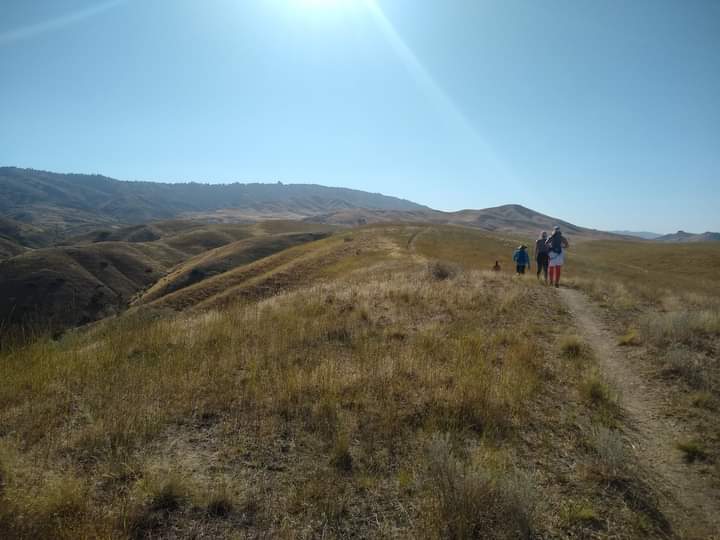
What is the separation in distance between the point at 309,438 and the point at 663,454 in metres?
5.13

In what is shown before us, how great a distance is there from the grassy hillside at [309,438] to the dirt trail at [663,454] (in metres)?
0.25

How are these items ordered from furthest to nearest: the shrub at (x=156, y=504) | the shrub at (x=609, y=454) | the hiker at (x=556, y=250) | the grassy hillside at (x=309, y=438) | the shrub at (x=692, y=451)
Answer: the hiker at (x=556, y=250) → the shrub at (x=692, y=451) → the shrub at (x=609, y=454) → the grassy hillside at (x=309, y=438) → the shrub at (x=156, y=504)

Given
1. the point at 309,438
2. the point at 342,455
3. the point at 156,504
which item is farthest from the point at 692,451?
the point at 156,504

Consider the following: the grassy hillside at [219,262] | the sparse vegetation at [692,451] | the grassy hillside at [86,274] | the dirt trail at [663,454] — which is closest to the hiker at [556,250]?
the dirt trail at [663,454]

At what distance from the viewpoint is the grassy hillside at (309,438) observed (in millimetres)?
3561

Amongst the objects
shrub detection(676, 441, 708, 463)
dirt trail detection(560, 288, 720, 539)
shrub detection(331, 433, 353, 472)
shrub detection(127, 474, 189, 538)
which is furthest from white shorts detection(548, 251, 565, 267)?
shrub detection(127, 474, 189, 538)

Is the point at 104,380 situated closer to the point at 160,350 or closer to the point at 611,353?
the point at 160,350

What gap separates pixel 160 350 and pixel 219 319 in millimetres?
2517

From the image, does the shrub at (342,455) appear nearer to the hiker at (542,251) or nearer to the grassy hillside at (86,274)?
the hiker at (542,251)

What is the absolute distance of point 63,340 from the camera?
26.6ft

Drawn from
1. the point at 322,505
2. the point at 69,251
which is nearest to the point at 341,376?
the point at 322,505

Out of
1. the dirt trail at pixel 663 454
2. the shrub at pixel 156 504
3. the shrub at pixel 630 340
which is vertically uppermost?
the shrub at pixel 630 340

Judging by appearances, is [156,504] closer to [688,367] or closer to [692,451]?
[692,451]

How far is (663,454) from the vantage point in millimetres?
5012
